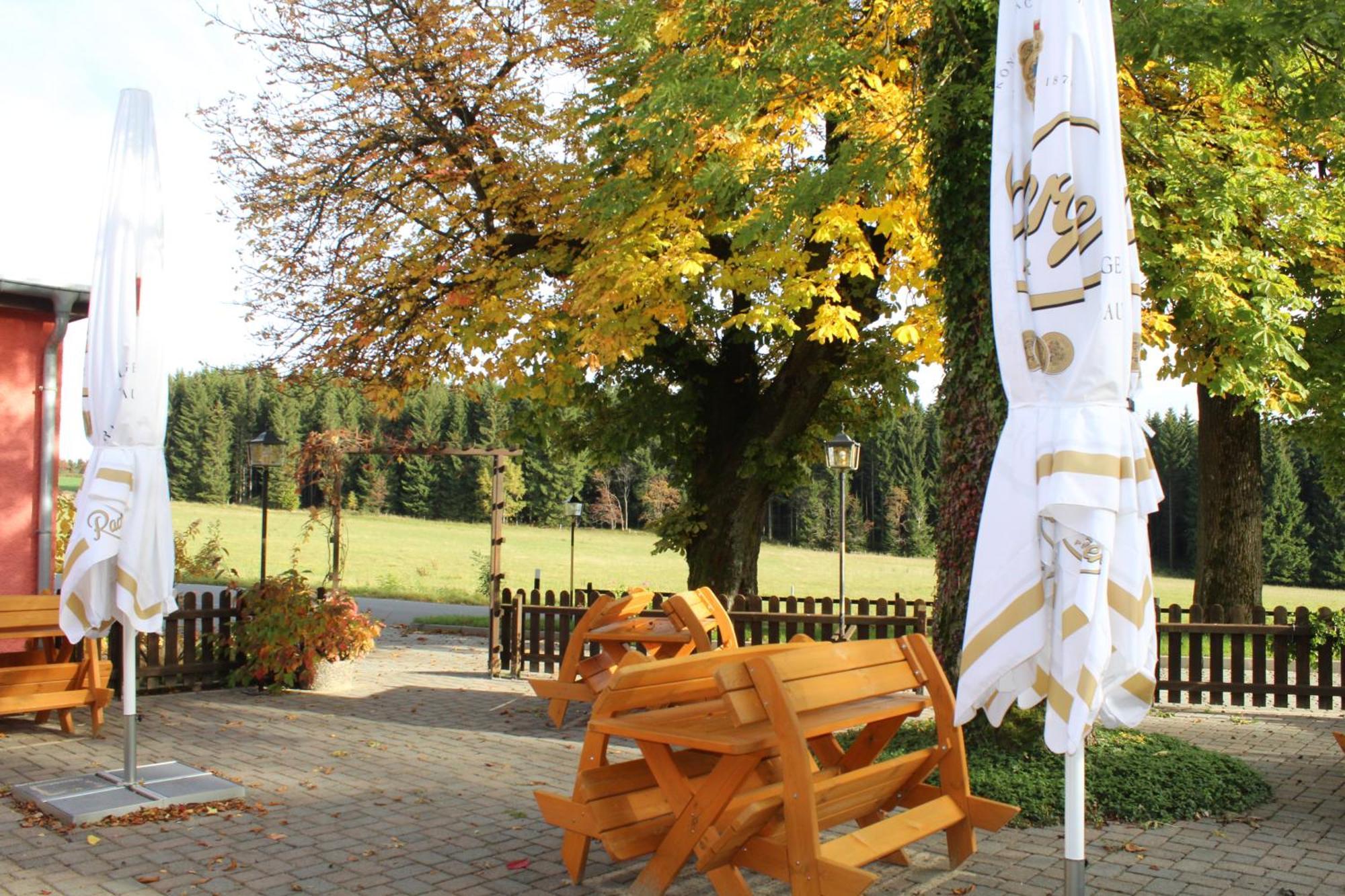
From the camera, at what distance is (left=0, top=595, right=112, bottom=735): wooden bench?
7820mm

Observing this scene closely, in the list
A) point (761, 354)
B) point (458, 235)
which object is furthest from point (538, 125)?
point (761, 354)

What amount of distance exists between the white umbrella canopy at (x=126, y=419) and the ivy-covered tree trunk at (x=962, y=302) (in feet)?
16.9

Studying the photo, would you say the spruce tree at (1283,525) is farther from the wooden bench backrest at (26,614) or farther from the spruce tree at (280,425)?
the wooden bench backrest at (26,614)

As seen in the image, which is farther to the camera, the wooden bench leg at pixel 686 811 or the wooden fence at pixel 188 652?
the wooden fence at pixel 188 652

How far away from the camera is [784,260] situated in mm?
11227

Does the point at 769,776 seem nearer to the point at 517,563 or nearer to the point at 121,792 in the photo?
the point at 121,792

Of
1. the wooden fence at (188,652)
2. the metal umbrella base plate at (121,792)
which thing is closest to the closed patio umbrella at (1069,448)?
the metal umbrella base plate at (121,792)

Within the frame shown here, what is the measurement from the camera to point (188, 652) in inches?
413

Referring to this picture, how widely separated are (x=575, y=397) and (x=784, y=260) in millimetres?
5118

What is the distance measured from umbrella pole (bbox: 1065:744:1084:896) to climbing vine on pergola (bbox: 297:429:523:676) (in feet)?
29.8

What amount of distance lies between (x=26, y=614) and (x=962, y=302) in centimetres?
746

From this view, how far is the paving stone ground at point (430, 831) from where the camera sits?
15.7 feet

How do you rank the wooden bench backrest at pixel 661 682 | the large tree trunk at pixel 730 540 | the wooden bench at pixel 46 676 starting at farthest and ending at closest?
1. the large tree trunk at pixel 730 540
2. the wooden bench at pixel 46 676
3. the wooden bench backrest at pixel 661 682

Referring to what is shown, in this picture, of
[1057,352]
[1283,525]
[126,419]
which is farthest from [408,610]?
[1283,525]
